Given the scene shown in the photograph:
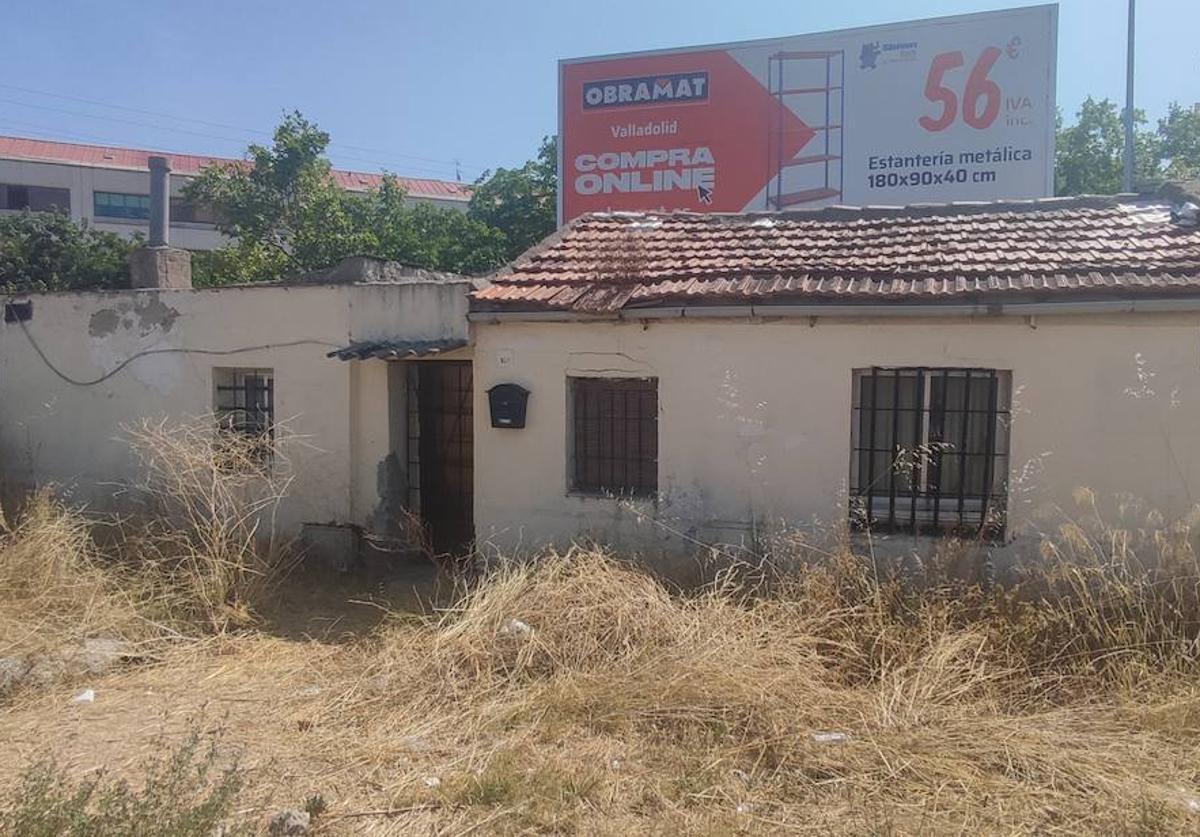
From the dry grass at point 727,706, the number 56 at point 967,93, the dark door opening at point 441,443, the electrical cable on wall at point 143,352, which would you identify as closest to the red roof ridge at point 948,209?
the dark door opening at point 441,443

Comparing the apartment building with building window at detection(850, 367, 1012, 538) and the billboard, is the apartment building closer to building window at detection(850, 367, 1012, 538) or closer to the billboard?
the billboard

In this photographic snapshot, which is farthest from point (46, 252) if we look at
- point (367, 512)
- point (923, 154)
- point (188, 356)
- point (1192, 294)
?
point (1192, 294)

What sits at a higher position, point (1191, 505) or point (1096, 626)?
point (1191, 505)

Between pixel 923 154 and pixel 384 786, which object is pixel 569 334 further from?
pixel 923 154

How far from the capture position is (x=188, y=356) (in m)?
9.85

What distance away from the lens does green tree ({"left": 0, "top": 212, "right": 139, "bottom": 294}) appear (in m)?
23.5

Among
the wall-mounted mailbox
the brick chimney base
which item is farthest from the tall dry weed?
the brick chimney base

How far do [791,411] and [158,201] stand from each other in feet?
46.5

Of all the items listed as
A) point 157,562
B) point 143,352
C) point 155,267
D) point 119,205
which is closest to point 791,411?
point 157,562

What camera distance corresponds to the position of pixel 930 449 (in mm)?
7105

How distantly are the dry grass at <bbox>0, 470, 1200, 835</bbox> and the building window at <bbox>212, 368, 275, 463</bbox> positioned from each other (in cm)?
350

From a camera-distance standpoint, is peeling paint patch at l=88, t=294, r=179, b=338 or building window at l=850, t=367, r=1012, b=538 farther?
peeling paint patch at l=88, t=294, r=179, b=338

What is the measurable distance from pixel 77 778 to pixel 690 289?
5353 millimetres

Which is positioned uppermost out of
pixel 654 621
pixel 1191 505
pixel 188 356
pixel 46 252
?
pixel 46 252
